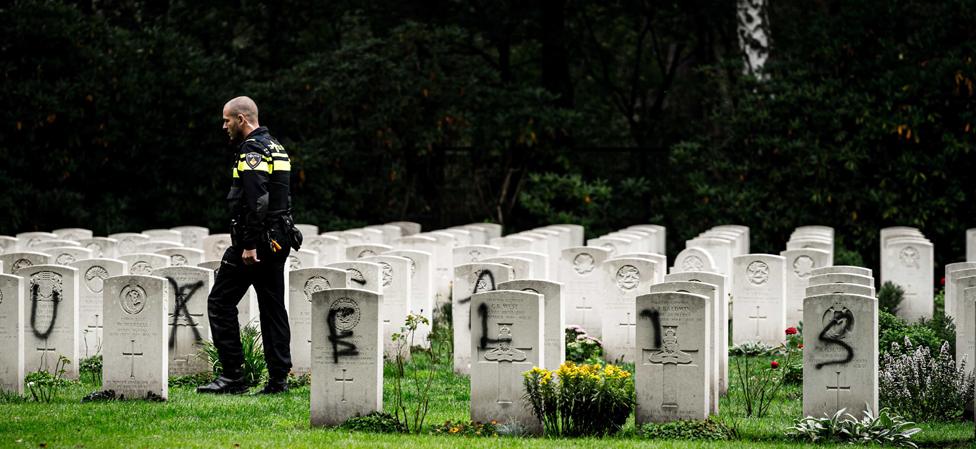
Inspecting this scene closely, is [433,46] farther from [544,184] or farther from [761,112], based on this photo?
[761,112]

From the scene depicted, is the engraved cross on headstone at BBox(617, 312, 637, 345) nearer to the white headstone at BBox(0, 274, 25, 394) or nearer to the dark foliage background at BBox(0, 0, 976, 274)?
the white headstone at BBox(0, 274, 25, 394)

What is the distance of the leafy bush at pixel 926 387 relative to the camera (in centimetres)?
973

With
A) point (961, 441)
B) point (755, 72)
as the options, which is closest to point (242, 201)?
point (961, 441)

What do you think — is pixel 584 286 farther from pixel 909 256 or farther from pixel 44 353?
pixel 44 353

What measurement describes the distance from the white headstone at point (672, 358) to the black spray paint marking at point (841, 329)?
82 centimetres

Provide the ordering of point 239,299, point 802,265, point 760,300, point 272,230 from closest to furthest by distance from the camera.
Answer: point 272,230 → point 239,299 → point 760,300 → point 802,265

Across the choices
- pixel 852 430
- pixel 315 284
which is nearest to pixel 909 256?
pixel 852 430

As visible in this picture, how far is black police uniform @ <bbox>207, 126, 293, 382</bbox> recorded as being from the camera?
32.3ft

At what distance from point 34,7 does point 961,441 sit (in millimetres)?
19187

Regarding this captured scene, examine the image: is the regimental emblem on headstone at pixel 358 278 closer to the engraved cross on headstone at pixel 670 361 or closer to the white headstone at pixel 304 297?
the white headstone at pixel 304 297

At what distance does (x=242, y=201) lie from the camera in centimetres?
991

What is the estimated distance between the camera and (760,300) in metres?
14.2

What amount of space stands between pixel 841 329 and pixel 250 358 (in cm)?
472

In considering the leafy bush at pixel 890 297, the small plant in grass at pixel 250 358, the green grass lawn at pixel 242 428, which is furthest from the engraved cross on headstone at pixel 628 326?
the leafy bush at pixel 890 297
